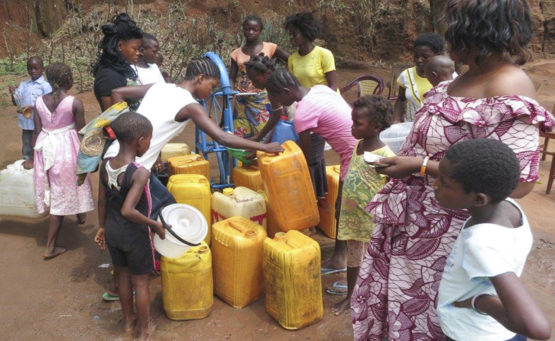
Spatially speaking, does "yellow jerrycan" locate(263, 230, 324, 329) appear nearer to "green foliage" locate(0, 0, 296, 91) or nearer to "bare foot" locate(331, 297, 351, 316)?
"bare foot" locate(331, 297, 351, 316)

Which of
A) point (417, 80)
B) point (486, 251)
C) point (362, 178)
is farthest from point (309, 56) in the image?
point (486, 251)

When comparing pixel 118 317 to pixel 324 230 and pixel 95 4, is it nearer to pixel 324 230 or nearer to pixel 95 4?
pixel 324 230

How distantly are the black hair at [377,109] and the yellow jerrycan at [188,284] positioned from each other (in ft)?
4.41

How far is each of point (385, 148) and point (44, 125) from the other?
9.43 feet

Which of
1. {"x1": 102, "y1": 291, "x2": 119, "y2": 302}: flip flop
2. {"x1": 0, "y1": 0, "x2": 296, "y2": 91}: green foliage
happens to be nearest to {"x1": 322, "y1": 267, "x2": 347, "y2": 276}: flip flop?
Result: {"x1": 102, "y1": 291, "x2": 119, "y2": 302}: flip flop

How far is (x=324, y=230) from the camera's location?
13.7 ft

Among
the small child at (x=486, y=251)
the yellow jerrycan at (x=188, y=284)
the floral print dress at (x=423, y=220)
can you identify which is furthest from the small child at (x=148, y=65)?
the small child at (x=486, y=251)

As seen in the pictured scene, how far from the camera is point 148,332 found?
2943 mm

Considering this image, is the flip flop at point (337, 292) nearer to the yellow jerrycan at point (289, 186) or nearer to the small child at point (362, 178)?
the small child at point (362, 178)

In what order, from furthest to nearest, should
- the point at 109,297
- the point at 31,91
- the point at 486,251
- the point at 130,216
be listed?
the point at 31,91, the point at 109,297, the point at 130,216, the point at 486,251

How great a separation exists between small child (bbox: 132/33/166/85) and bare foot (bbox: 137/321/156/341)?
197 cm

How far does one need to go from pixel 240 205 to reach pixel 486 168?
2214 mm

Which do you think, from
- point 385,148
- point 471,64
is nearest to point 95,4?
point 385,148

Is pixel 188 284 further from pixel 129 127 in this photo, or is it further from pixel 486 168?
pixel 486 168
